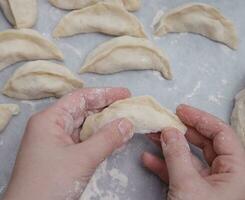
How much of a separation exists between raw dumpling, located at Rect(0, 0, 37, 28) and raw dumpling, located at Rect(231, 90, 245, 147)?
28.0 inches

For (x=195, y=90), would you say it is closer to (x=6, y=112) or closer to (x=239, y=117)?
(x=239, y=117)

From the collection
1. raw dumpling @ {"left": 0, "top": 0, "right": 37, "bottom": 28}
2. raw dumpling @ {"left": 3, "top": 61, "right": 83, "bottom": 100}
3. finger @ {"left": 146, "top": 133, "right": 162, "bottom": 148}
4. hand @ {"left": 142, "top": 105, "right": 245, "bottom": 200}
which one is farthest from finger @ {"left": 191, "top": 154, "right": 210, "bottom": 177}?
raw dumpling @ {"left": 0, "top": 0, "right": 37, "bottom": 28}

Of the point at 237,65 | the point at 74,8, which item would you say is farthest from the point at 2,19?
the point at 237,65

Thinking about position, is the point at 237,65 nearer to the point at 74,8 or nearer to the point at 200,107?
the point at 200,107

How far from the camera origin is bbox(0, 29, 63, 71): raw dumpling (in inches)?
55.6

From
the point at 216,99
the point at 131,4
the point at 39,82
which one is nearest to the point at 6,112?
the point at 39,82

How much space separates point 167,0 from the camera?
1.58 metres

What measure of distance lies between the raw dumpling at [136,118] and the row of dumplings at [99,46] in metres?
0.18

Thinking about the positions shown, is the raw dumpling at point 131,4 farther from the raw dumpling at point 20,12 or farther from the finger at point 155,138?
the finger at point 155,138

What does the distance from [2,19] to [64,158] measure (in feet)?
2.16

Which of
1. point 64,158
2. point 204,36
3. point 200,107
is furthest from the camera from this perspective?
point 204,36

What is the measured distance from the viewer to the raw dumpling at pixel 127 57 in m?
1.42

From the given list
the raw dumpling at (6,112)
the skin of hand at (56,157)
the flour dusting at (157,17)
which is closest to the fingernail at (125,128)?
the skin of hand at (56,157)

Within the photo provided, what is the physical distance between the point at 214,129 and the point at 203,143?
0.07m
